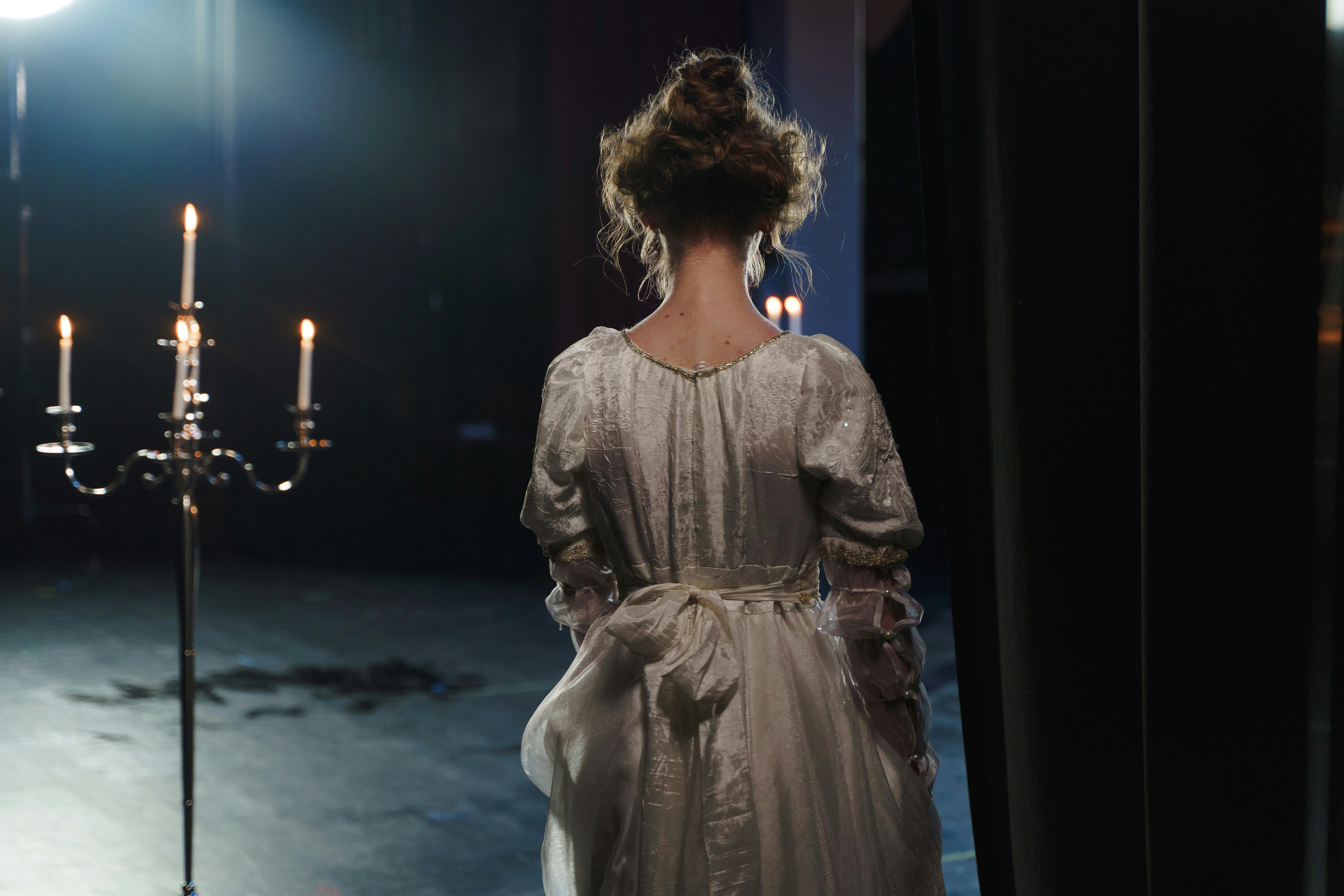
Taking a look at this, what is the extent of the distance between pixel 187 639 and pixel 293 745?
1441mm

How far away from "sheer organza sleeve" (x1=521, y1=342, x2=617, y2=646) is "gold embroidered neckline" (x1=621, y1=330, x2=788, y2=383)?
9 cm

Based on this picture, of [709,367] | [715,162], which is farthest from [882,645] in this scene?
[715,162]

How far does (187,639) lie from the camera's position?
183 cm

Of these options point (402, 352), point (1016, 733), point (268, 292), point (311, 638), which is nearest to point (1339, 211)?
point (1016, 733)

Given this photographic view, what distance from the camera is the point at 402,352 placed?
263 inches

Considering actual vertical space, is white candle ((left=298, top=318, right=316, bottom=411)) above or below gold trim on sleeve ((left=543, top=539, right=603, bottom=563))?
above

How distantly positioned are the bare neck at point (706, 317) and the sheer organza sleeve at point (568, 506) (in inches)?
3.6

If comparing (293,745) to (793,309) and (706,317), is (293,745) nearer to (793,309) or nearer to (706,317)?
(793,309)

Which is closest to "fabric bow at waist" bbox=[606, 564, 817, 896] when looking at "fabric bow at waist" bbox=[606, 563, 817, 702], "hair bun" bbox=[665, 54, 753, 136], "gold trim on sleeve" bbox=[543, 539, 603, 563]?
"fabric bow at waist" bbox=[606, 563, 817, 702]

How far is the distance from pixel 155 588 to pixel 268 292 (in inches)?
82.1

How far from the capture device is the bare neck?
3.81ft

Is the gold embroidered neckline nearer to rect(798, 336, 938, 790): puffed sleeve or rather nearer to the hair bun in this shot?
rect(798, 336, 938, 790): puffed sleeve

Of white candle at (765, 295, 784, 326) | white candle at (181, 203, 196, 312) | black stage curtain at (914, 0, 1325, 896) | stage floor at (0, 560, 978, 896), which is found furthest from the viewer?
stage floor at (0, 560, 978, 896)

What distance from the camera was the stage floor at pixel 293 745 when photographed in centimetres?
231
